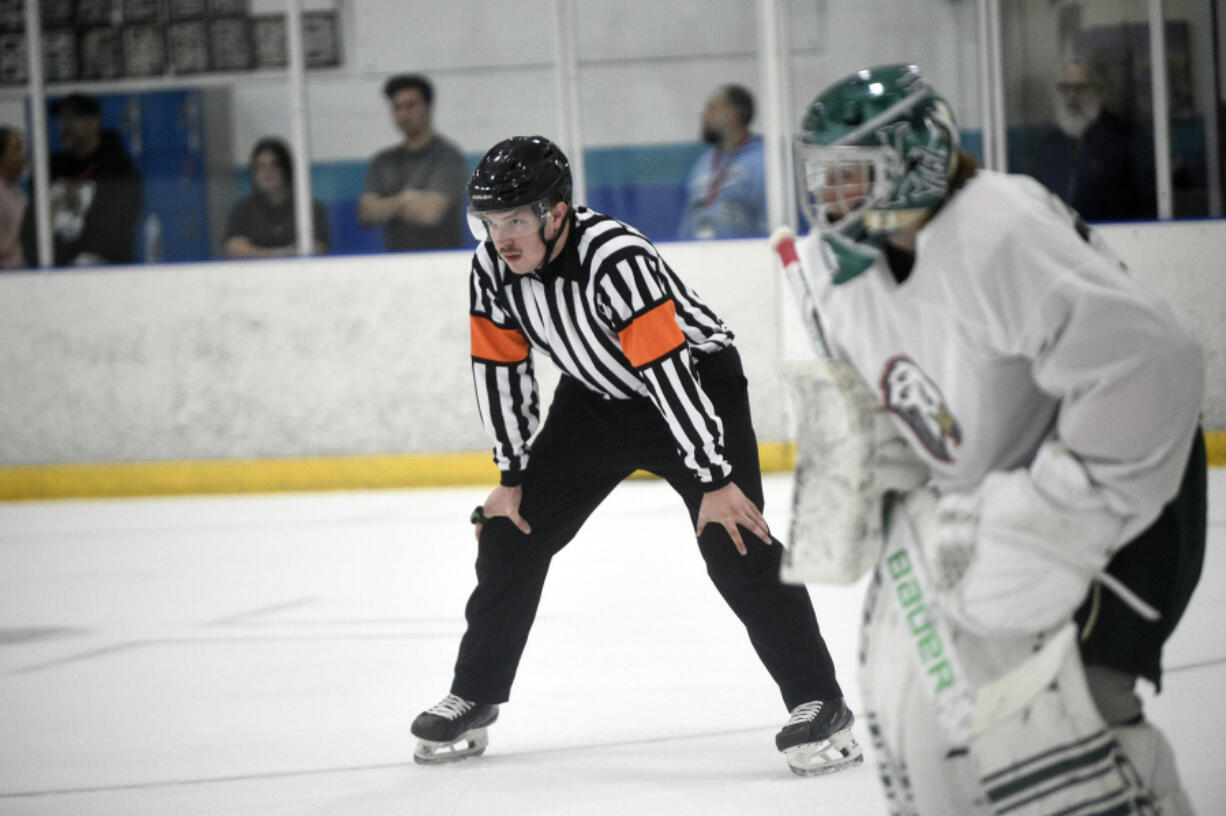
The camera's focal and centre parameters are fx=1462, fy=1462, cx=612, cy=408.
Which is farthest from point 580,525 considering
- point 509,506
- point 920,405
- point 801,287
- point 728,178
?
point 728,178

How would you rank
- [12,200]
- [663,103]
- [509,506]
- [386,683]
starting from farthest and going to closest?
[663,103] < [12,200] < [386,683] < [509,506]

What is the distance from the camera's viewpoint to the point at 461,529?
5371mm

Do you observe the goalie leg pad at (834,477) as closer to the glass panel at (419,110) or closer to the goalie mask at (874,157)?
the goalie mask at (874,157)

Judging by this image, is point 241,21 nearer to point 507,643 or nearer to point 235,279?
point 235,279

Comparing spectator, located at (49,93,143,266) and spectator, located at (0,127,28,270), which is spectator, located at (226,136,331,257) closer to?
spectator, located at (49,93,143,266)

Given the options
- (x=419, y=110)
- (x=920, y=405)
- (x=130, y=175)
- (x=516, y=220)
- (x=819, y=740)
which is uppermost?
(x=419, y=110)

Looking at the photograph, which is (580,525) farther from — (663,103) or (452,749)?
(663,103)

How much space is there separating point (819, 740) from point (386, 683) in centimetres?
120

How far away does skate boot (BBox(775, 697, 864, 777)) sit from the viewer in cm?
242

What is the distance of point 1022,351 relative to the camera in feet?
4.47

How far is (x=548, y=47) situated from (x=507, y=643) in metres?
4.91

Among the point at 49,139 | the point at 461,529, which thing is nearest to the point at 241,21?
the point at 49,139

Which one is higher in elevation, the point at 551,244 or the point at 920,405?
the point at 551,244

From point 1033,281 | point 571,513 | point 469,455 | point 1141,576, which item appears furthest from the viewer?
point 469,455
